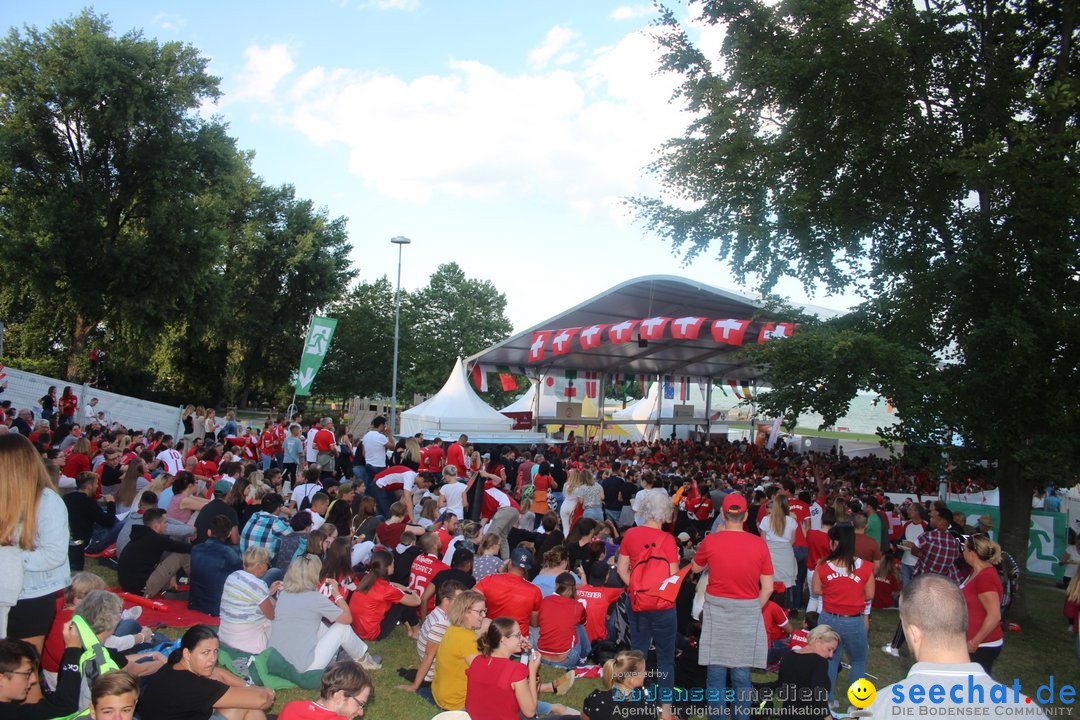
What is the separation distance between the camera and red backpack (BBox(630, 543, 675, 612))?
17.0 ft

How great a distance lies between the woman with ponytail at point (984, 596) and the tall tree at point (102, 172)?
88.9ft

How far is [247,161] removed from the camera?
44.6 m

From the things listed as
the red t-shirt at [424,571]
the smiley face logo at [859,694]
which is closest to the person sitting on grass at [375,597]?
the red t-shirt at [424,571]

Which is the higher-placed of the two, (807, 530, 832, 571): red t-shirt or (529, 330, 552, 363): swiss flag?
(529, 330, 552, 363): swiss flag

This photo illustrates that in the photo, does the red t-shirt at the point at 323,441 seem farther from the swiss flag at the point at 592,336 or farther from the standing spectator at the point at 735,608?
the standing spectator at the point at 735,608

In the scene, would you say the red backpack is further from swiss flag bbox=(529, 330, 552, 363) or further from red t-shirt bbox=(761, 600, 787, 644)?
swiss flag bbox=(529, 330, 552, 363)

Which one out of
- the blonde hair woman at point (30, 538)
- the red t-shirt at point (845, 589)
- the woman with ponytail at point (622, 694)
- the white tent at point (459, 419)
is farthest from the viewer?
the white tent at point (459, 419)

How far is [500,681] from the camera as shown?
4449mm

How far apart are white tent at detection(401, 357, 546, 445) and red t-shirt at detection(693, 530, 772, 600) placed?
18451 mm

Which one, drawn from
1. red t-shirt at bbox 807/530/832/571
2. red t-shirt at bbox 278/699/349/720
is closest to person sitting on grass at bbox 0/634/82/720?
red t-shirt at bbox 278/699/349/720

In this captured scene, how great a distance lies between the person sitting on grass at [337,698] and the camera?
3436 millimetres

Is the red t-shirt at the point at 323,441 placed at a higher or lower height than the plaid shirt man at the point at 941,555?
higher

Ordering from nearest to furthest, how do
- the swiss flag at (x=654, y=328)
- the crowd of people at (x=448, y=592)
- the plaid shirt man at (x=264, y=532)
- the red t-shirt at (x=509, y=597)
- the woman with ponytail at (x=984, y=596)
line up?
the crowd of people at (x=448, y=592), the woman with ponytail at (x=984, y=596), the red t-shirt at (x=509, y=597), the plaid shirt man at (x=264, y=532), the swiss flag at (x=654, y=328)

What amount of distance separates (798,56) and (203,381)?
40736 mm
